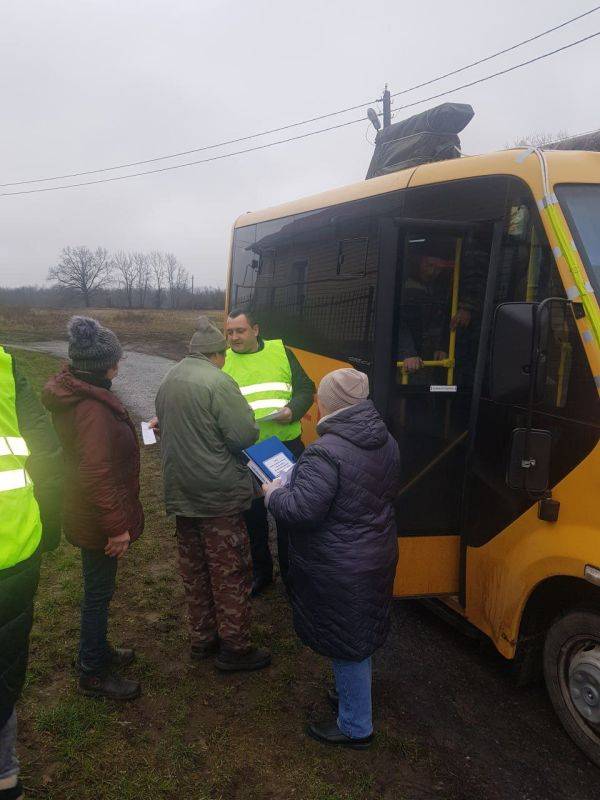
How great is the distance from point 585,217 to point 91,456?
2.50 m

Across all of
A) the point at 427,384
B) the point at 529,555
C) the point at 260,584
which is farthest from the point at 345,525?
the point at 260,584

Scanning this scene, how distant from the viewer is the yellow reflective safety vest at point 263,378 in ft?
13.2

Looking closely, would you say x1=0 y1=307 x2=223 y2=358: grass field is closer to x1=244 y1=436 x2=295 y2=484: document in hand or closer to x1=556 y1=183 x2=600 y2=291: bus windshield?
x1=244 y1=436 x2=295 y2=484: document in hand

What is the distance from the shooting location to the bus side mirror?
7.72ft

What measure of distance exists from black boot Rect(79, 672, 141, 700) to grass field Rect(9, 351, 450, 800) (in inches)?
1.7

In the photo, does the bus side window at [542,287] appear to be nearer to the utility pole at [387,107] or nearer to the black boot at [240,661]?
the black boot at [240,661]

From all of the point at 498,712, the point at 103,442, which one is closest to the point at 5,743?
the point at 103,442

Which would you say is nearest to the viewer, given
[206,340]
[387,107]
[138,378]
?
[206,340]

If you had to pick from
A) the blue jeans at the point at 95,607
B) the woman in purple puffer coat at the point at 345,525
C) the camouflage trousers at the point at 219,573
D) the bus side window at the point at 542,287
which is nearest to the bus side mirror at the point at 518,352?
the bus side window at the point at 542,287

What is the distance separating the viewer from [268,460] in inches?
120

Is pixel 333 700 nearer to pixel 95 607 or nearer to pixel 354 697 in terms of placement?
pixel 354 697

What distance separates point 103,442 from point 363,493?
1.25m

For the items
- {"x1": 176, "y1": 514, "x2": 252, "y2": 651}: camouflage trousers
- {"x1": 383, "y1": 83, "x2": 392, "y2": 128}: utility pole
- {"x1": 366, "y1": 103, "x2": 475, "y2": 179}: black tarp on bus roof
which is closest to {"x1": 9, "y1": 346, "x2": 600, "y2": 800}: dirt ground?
{"x1": 176, "y1": 514, "x2": 252, "y2": 651}: camouflage trousers

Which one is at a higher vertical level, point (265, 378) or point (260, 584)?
point (265, 378)
